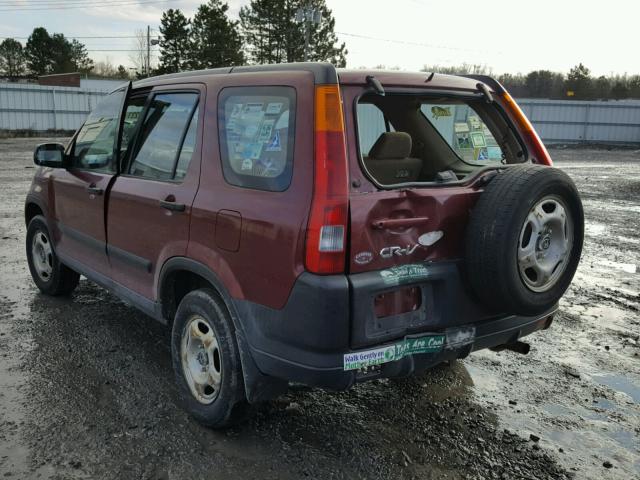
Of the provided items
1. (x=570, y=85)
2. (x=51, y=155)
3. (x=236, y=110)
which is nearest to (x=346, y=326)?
(x=236, y=110)

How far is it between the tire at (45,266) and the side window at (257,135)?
2.94 metres

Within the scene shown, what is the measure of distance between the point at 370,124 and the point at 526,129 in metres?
1.00

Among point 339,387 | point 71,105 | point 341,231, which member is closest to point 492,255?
point 341,231

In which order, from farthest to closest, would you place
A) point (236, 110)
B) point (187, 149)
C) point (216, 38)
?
point (216, 38)
point (187, 149)
point (236, 110)

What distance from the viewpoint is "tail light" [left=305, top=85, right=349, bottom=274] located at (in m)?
2.56

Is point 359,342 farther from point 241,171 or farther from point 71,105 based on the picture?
Result: point 71,105

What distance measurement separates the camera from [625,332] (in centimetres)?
487

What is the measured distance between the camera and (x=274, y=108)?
289cm

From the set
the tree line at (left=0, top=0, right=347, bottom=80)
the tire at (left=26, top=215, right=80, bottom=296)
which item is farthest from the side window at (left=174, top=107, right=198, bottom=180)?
the tree line at (left=0, top=0, right=347, bottom=80)

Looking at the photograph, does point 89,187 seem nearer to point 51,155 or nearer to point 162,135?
point 51,155

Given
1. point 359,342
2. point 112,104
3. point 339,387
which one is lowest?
point 339,387

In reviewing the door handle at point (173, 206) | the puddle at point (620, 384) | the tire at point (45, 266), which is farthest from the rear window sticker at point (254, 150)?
the tire at point (45, 266)

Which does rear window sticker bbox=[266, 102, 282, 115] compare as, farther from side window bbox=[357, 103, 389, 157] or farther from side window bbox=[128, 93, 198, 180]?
side window bbox=[128, 93, 198, 180]

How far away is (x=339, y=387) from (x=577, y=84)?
6286 centimetres
